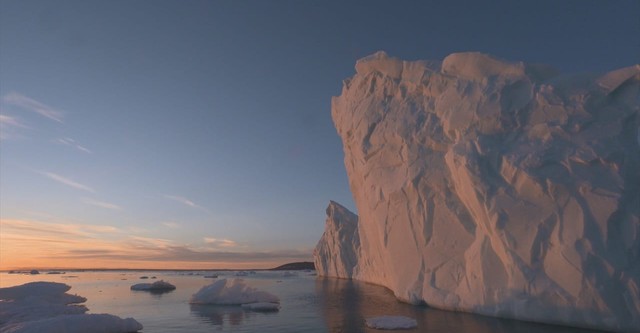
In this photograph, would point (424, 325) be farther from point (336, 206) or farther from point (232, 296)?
point (336, 206)

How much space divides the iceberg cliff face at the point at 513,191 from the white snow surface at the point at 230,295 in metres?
7.51

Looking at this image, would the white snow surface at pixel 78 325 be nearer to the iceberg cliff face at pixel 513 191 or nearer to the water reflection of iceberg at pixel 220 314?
the water reflection of iceberg at pixel 220 314

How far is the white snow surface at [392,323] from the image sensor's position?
14.8 metres

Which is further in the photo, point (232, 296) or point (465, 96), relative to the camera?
point (232, 296)

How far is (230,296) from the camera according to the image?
2431 centimetres

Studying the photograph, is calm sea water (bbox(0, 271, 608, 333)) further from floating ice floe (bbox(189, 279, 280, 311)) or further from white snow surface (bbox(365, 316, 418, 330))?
floating ice floe (bbox(189, 279, 280, 311))

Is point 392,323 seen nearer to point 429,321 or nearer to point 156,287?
point 429,321

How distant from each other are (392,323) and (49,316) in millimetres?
14454

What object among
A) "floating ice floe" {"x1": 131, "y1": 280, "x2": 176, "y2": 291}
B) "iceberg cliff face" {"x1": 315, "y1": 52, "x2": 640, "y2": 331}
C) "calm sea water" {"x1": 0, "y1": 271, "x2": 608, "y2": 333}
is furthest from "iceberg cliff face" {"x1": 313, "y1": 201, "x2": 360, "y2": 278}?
"iceberg cliff face" {"x1": 315, "y1": 52, "x2": 640, "y2": 331}

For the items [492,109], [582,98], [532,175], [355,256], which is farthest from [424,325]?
[355,256]

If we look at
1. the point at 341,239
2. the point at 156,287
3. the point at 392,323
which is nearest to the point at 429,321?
the point at 392,323

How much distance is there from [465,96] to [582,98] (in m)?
4.59

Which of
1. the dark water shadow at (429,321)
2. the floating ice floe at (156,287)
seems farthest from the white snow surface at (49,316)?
the floating ice floe at (156,287)

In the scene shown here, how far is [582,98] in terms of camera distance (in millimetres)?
15844
